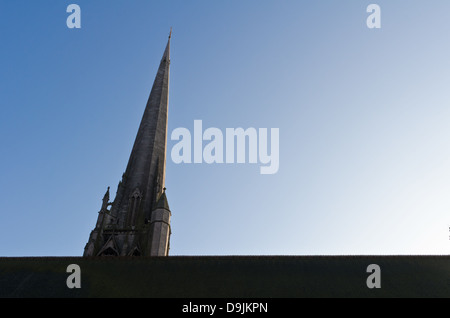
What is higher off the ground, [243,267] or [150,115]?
[150,115]

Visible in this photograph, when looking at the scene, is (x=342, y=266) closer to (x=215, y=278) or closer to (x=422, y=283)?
(x=422, y=283)

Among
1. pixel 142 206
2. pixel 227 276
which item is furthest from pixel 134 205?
pixel 227 276

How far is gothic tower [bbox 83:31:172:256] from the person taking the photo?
2656 cm

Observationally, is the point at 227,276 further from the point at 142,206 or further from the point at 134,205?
the point at 134,205

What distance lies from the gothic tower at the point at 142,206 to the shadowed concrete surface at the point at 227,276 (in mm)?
5252

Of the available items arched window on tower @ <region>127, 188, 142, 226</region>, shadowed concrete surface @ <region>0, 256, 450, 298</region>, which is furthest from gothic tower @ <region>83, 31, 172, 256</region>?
shadowed concrete surface @ <region>0, 256, 450, 298</region>

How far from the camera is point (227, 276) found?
63.5 feet

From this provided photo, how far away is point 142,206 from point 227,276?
1140cm

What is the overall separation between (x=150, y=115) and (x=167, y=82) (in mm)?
4932

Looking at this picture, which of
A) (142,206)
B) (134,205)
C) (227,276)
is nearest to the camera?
(227,276)
